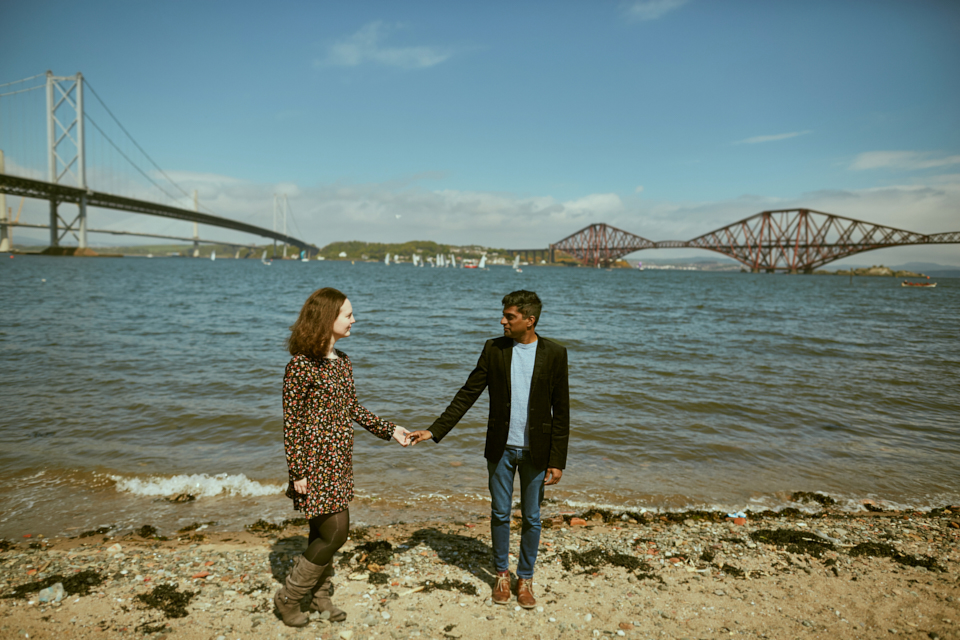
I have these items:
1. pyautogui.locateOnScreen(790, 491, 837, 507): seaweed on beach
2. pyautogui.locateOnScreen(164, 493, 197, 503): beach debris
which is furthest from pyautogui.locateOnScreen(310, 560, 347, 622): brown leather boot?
pyautogui.locateOnScreen(790, 491, 837, 507): seaweed on beach

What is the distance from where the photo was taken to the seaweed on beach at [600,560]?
12.4 feet

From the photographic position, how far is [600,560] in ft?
12.7

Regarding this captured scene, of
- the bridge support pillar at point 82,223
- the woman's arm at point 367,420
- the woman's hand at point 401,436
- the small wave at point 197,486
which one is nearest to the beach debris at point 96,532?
the small wave at point 197,486

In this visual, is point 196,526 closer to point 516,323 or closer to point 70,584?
point 70,584

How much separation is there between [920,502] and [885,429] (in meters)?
3.19

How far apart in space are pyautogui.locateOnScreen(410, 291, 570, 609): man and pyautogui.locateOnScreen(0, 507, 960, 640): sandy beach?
1.51ft

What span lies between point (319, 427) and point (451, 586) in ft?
5.26

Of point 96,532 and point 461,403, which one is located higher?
point 461,403

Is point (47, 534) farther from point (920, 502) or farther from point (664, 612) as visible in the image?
point (920, 502)

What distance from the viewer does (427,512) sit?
5.10 metres

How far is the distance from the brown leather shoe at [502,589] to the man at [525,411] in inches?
1.0

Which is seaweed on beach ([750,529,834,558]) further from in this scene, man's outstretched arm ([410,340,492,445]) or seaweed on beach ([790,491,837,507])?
man's outstretched arm ([410,340,492,445])

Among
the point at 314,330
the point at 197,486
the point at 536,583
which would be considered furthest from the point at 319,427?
the point at 197,486

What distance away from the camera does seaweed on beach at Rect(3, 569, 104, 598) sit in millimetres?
3238
